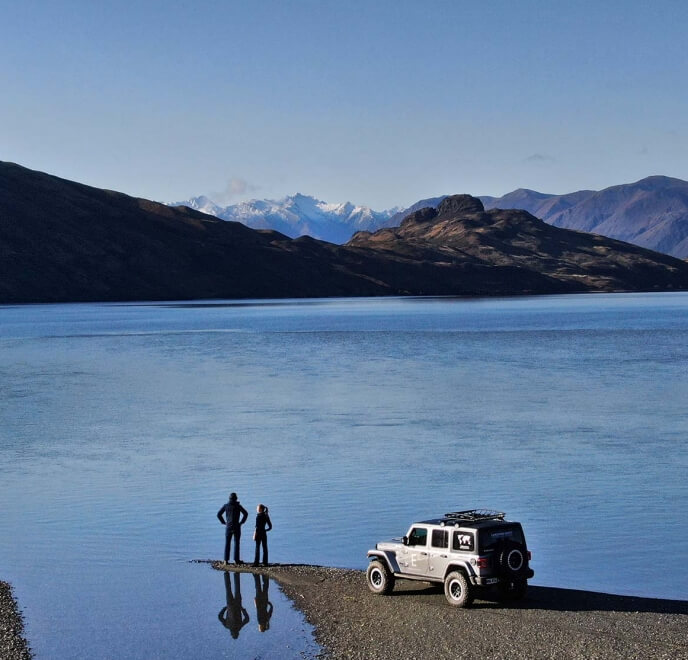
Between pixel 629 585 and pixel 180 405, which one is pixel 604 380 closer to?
pixel 180 405

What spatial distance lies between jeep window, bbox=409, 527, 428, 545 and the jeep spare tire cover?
6.76 ft

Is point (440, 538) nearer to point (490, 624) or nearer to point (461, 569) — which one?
point (461, 569)

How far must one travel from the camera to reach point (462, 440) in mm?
58469

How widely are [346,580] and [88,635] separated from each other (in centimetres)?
721

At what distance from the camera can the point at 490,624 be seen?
82.1 ft

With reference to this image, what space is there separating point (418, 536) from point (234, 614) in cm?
A: 506

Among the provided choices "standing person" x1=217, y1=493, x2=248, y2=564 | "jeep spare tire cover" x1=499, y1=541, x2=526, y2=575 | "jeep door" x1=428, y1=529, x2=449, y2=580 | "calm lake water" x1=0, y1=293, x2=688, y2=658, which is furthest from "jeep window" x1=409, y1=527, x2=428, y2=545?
"standing person" x1=217, y1=493, x2=248, y2=564

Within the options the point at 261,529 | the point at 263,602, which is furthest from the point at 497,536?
the point at 261,529

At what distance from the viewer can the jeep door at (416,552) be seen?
2694cm

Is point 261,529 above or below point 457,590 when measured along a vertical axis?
above

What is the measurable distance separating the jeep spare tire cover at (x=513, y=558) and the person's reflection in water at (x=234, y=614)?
21.3 feet

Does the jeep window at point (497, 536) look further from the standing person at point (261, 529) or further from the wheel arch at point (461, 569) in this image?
the standing person at point (261, 529)

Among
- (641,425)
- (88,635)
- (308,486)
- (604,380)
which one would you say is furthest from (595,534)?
(604,380)

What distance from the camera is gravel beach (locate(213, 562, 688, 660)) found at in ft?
76.8
